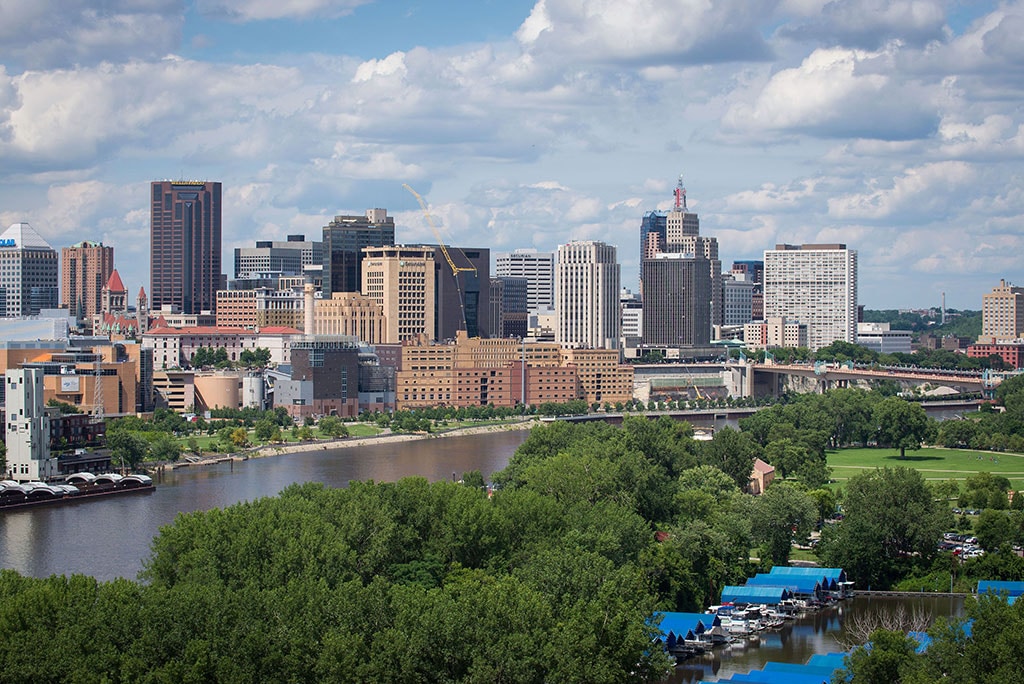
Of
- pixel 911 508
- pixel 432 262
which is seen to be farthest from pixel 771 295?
pixel 911 508

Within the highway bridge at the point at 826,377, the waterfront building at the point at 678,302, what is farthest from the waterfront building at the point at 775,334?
the highway bridge at the point at 826,377

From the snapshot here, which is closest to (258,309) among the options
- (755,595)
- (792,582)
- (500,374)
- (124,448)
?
(500,374)

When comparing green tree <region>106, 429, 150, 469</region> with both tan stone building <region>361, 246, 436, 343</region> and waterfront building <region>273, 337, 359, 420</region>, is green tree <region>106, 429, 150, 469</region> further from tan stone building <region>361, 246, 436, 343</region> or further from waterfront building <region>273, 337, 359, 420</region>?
tan stone building <region>361, 246, 436, 343</region>

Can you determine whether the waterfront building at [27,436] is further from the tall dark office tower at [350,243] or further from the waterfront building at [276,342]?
the tall dark office tower at [350,243]

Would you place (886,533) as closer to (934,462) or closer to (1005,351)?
(934,462)

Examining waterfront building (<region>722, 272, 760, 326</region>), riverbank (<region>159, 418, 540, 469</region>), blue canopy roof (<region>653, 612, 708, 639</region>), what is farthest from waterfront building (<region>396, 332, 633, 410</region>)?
waterfront building (<region>722, 272, 760, 326</region>)

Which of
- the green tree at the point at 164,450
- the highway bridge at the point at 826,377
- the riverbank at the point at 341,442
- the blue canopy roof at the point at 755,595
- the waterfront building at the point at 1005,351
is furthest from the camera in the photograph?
the waterfront building at the point at 1005,351
